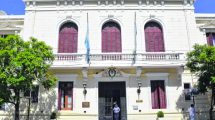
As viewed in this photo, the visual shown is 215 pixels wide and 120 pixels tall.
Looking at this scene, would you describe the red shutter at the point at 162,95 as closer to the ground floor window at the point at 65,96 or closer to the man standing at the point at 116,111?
the man standing at the point at 116,111

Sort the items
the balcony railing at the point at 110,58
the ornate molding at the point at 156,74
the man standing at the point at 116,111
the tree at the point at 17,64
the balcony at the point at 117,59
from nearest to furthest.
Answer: the tree at the point at 17,64 < the man standing at the point at 116,111 < the balcony at the point at 117,59 < the balcony railing at the point at 110,58 < the ornate molding at the point at 156,74

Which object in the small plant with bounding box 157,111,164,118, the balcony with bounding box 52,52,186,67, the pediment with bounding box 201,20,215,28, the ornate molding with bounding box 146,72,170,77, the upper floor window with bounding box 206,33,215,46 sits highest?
the pediment with bounding box 201,20,215,28

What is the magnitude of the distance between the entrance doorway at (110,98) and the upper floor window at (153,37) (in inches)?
154

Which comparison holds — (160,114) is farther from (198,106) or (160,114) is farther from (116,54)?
(116,54)

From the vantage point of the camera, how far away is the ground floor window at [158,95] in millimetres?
15305

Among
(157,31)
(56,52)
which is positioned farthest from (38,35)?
(157,31)

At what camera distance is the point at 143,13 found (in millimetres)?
17141

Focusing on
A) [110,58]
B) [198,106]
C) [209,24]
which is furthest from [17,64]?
[209,24]

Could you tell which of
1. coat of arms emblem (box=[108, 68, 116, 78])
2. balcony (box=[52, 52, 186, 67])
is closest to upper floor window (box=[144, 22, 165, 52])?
balcony (box=[52, 52, 186, 67])

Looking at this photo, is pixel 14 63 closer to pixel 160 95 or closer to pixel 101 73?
pixel 101 73

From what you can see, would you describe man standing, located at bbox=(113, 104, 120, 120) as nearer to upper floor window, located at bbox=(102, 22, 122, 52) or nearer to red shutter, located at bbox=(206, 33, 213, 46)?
upper floor window, located at bbox=(102, 22, 122, 52)

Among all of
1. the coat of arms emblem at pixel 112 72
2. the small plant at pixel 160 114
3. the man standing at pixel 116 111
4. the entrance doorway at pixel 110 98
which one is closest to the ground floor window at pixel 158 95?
the small plant at pixel 160 114

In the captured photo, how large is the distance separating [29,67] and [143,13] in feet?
34.3

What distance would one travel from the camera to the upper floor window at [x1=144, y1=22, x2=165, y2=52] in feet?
54.2
